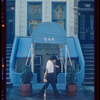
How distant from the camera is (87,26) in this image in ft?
41.3

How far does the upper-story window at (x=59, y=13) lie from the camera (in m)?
11.5

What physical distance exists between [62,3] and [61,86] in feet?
14.5

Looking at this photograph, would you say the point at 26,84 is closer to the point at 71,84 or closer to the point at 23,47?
the point at 71,84

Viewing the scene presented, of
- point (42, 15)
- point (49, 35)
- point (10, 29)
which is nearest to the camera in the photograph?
point (49, 35)

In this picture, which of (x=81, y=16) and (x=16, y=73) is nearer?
(x=16, y=73)

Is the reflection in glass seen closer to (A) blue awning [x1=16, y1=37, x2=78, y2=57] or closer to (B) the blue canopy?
(A) blue awning [x1=16, y1=37, x2=78, y2=57]

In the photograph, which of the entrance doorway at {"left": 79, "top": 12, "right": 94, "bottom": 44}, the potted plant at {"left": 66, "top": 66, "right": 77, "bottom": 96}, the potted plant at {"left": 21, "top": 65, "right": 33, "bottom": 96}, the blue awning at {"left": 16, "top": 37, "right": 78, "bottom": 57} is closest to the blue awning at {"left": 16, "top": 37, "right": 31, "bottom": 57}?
the blue awning at {"left": 16, "top": 37, "right": 78, "bottom": 57}

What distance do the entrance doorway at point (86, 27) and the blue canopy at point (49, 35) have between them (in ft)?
11.5

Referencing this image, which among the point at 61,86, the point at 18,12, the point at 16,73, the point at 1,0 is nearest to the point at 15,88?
the point at 16,73

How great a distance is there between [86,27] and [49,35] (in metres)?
4.09

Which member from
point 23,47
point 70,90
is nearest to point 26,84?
point 70,90

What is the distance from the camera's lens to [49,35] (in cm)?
909
